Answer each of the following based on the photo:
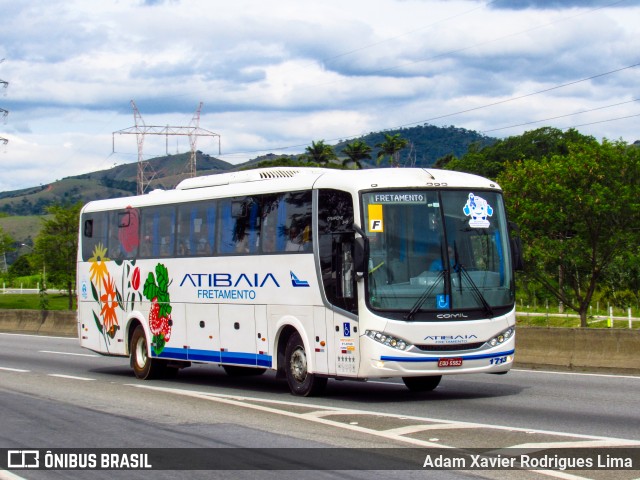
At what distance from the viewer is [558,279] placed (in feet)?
140

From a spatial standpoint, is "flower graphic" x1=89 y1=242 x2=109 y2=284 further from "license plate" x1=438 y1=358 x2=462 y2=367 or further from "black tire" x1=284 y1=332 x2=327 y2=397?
"license plate" x1=438 y1=358 x2=462 y2=367

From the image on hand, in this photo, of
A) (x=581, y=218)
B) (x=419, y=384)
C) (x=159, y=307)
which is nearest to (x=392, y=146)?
(x=581, y=218)

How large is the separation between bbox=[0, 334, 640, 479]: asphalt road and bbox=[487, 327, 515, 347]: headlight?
31.6 inches

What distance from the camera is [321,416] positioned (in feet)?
45.2

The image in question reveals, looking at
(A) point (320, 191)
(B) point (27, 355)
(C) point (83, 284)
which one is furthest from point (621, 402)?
(B) point (27, 355)

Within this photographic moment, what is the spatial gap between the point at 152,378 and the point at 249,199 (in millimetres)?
5022

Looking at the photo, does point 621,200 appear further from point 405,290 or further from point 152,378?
point 405,290

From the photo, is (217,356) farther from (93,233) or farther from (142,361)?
(93,233)

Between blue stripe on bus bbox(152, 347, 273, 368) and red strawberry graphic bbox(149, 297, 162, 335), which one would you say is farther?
red strawberry graphic bbox(149, 297, 162, 335)

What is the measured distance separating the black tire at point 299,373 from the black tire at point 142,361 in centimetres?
490

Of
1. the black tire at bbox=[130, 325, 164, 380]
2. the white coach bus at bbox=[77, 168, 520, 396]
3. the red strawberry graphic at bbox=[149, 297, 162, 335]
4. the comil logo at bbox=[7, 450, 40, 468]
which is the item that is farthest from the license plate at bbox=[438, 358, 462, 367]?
the black tire at bbox=[130, 325, 164, 380]

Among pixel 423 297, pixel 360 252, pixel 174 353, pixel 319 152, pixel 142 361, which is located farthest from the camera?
pixel 319 152

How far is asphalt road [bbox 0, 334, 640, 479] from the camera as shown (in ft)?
37.0

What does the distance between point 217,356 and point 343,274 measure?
4195 mm
